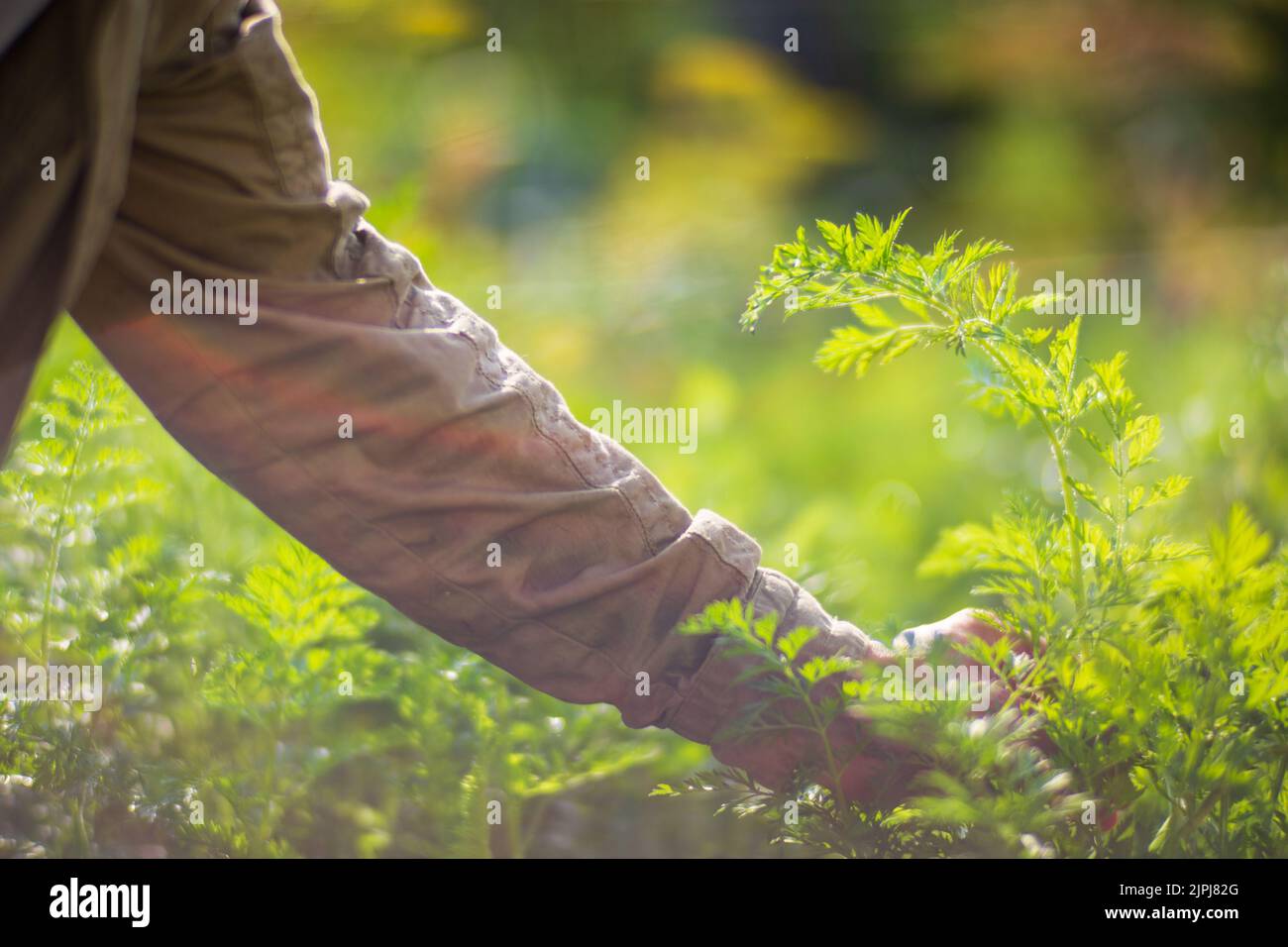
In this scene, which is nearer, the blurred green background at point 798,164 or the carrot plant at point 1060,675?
the carrot plant at point 1060,675

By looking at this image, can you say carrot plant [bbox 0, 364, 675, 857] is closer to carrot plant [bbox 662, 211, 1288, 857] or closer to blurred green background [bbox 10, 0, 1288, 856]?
carrot plant [bbox 662, 211, 1288, 857]

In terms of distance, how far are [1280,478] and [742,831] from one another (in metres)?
1.10

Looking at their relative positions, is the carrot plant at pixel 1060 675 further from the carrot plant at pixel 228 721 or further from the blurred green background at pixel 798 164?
the blurred green background at pixel 798 164

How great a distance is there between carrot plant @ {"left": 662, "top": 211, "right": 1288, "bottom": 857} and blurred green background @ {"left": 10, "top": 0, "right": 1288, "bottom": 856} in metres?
1.61

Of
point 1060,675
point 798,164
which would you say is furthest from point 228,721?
point 798,164

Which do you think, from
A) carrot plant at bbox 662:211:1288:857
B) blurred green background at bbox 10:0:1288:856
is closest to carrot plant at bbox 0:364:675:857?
carrot plant at bbox 662:211:1288:857

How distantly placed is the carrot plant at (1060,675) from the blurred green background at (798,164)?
1.61 meters

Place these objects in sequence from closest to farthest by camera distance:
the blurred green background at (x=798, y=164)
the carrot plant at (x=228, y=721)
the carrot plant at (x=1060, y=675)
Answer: the carrot plant at (x=1060, y=675) < the carrot plant at (x=228, y=721) < the blurred green background at (x=798, y=164)

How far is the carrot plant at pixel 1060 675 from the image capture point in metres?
1.32

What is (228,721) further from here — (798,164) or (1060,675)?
(798,164)

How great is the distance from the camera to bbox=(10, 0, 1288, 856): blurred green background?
349 centimetres

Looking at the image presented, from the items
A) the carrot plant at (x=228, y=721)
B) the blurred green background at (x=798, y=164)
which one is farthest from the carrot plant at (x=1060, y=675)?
the blurred green background at (x=798, y=164)

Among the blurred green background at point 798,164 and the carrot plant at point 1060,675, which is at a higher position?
the blurred green background at point 798,164

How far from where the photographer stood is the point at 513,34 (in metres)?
4.59
